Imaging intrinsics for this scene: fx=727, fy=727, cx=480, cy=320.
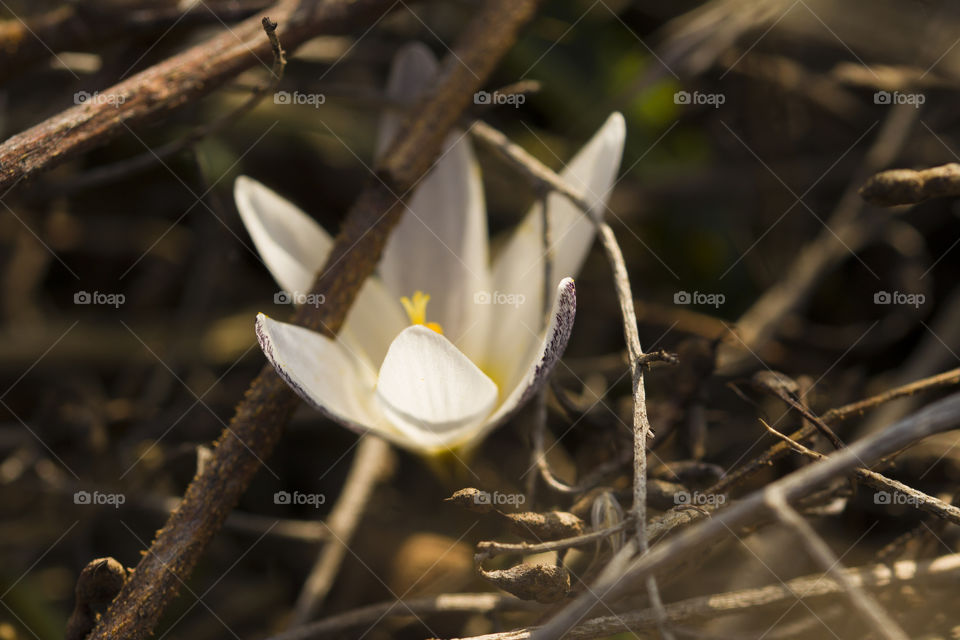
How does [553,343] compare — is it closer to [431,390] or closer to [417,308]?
[431,390]

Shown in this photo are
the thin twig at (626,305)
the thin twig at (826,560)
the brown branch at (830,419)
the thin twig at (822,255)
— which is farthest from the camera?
the thin twig at (822,255)

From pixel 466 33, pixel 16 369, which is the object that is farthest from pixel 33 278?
pixel 466 33

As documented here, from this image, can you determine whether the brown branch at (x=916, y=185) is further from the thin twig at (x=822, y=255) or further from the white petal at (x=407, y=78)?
the white petal at (x=407, y=78)

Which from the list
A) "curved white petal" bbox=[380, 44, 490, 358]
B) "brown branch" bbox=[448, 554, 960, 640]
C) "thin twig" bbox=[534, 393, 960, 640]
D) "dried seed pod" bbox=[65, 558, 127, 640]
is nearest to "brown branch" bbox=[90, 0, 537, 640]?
"dried seed pod" bbox=[65, 558, 127, 640]

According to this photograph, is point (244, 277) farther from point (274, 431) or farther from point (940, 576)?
point (940, 576)

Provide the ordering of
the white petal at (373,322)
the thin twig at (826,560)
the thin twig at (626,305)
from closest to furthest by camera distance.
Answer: the thin twig at (826,560), the thin twig at (626,305), the white petal at (373,322)

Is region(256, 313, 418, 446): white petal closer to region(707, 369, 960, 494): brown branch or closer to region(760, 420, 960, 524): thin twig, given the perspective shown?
region(707, 369, 960, 494): brown branch

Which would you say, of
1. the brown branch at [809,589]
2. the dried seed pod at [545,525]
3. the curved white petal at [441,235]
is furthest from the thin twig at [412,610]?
the curved white petal at [441,235]
